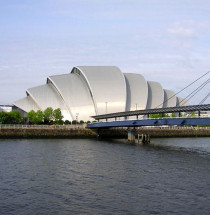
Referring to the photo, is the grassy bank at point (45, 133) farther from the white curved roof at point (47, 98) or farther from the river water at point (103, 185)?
the river water at point (103, 185)

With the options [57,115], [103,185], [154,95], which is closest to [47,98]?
[57,115]

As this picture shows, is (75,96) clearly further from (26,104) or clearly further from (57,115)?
(26,104)

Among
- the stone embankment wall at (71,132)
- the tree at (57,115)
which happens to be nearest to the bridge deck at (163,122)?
the stone embankment wall at (71,132)

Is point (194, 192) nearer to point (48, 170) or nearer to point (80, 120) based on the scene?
point (48, 170)

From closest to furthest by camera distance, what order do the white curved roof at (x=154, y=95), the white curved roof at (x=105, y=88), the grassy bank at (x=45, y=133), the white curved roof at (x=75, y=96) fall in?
the grassy bank at (x=45, y=133) < the white curved roof at (x=75, y=96) < the white curved roof at (x=105, y=88) < the white curved roof at (x=154, y=95)

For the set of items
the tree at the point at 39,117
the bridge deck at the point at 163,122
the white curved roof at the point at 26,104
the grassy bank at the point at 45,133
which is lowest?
the grassy bank at the point at 45,133

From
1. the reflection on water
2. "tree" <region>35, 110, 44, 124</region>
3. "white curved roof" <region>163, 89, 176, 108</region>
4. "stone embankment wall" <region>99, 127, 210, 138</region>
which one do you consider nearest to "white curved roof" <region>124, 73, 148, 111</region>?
"white curved roof" <region>163, 89, 176, 108</region>

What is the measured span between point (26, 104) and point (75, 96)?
11.7 meters

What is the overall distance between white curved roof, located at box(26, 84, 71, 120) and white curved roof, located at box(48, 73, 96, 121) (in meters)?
2.17

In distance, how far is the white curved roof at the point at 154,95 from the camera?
104 metres

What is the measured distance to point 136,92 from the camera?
327 feet

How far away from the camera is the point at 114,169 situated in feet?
100

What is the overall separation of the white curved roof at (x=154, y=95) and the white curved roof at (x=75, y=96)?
15878mm

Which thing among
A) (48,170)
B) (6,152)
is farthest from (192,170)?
(6,152)
